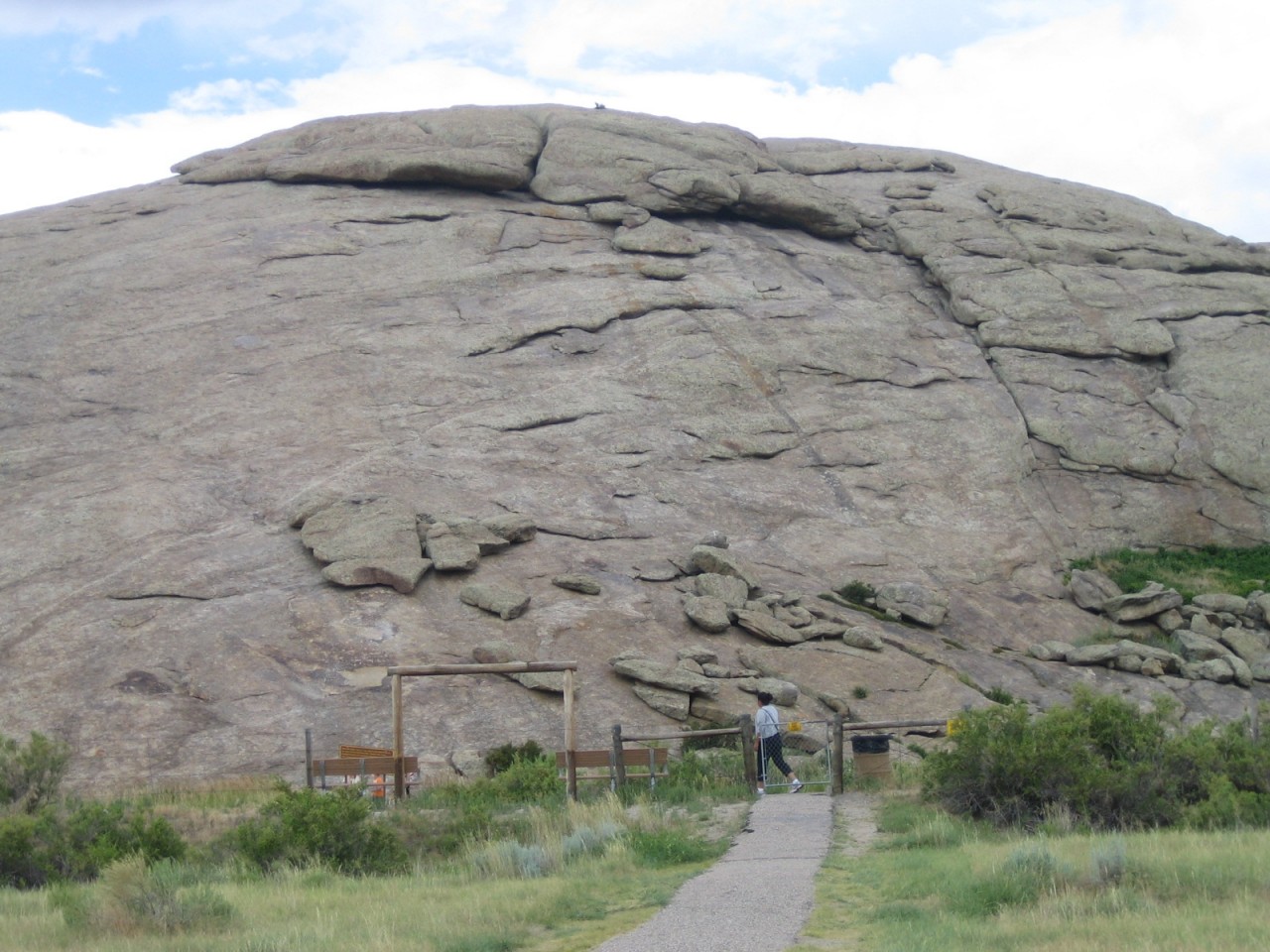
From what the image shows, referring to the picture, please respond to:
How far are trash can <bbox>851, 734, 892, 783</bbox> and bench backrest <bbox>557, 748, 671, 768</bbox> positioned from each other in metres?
2.83

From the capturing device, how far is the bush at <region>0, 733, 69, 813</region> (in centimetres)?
1850

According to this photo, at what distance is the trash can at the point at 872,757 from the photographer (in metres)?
20.3

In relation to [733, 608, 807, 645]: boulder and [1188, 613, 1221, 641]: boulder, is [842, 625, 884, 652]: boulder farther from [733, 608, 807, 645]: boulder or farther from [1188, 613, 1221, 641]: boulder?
[1188, 613, 1221, 641]: boulder

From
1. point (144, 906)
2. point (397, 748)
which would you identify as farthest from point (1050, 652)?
point (144, 906)

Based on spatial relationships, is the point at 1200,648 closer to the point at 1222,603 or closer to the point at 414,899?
the point at 1222,603

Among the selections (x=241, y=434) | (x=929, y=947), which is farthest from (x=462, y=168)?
(x=929, y=947)

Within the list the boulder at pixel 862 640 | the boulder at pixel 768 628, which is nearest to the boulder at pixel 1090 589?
the boulder at pixel 862 640

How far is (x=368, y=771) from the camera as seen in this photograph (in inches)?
775

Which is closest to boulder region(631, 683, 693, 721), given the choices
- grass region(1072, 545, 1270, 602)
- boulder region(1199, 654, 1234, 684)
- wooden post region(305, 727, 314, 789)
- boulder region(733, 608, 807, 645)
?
boulder region(733, 608, 807, 645)

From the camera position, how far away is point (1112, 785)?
50.4 ft

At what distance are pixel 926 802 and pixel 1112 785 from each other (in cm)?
255

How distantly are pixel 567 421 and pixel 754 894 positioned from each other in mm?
20529

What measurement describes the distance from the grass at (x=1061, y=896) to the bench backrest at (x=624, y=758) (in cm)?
640

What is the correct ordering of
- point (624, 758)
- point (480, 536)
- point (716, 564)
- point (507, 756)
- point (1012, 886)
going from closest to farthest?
point (1012, 886) → point (624, 758) → point (507, 756) → point (480, 536) → point (716, 564)
